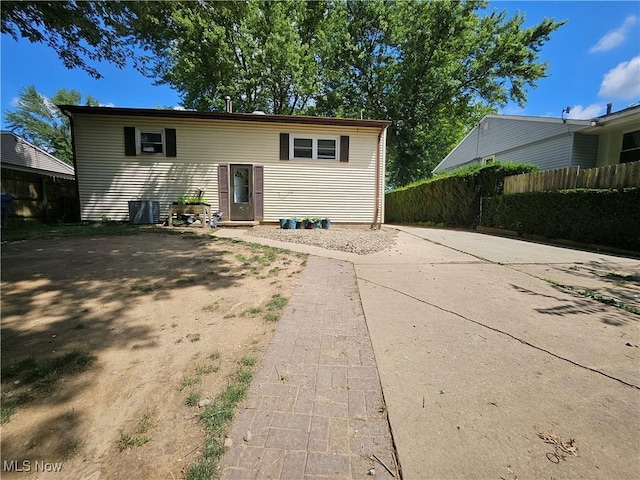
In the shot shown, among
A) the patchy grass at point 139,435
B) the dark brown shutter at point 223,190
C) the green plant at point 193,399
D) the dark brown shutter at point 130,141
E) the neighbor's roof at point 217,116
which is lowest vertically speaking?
the patchy grass at point 139,435

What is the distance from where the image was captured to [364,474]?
1.33m

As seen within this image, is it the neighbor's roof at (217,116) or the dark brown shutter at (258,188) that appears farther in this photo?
the dark brown shutter at (258,188)

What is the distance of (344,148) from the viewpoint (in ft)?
37.5

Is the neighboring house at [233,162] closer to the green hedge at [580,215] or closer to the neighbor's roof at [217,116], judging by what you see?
the neighbor's roof at [217,116]

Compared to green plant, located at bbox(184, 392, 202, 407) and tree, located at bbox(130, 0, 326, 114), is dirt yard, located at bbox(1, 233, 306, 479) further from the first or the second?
tree, located at bbox(130, 0, 326, 114)

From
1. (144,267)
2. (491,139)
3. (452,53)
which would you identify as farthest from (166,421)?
(452,53)

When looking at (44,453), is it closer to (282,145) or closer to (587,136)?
(282,145)

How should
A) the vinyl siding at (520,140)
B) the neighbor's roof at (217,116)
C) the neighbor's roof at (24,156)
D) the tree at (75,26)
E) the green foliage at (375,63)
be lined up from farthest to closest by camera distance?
the green foliage at (375,63) < the neighbor's roof at (24,156) < the vinyl siding at (520,140) < the neighbor's roof at (217,116) < the tree at (75,26)

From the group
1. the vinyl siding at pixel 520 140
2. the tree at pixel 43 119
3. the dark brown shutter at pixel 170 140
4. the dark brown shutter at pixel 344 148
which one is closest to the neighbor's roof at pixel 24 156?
the dark brown shutter at pixel 170 140

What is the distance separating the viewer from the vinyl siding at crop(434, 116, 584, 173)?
1281cm

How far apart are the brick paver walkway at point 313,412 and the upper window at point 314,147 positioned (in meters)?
9.45

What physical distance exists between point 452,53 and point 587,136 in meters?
11.7

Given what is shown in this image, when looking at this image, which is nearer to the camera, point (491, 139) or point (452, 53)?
point (491, 139)

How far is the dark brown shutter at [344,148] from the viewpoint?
11.4m
